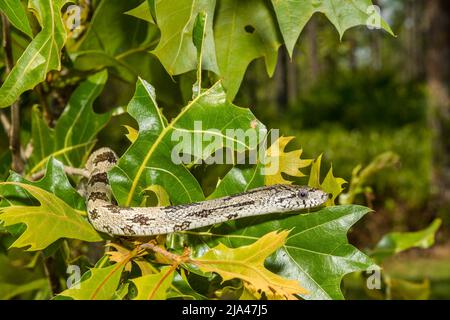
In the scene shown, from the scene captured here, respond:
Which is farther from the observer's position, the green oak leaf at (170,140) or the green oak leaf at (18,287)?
the green oak leaf at (18,287)

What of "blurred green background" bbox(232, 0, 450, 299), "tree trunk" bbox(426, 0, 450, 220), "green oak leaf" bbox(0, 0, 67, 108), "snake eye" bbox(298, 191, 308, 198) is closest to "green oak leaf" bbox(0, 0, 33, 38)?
"green oak leaf" bbox(0, 0, 67, 108)

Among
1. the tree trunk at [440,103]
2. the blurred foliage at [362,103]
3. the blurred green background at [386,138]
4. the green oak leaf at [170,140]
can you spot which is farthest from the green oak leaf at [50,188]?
the blurred foliage at [362,103]

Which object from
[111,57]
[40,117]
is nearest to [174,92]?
[111,57]

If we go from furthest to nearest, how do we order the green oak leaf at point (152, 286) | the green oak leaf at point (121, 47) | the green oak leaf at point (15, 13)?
the green oak leaf at point (121, 47) → the green oak leaf at point (15, 13) → the green oak leaf at point (152, 286)

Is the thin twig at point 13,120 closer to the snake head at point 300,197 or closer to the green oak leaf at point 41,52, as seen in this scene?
the green oak leaf at point 41,52

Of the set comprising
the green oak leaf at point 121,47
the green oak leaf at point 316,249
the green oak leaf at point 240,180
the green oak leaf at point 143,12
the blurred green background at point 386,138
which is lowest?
the blurred green background at point 386,138

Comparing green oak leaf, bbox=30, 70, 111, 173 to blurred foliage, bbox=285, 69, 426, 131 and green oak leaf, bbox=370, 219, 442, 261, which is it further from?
Result: blurred foliage, bbox=285, 69, 426, 131
